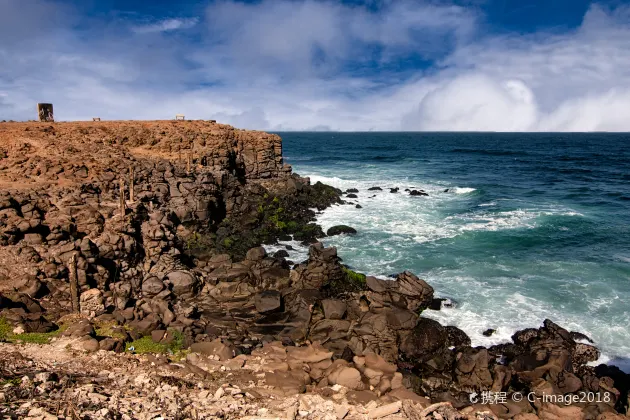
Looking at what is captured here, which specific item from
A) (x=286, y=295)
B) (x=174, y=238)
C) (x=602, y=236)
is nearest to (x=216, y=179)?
(x=174, y=238)

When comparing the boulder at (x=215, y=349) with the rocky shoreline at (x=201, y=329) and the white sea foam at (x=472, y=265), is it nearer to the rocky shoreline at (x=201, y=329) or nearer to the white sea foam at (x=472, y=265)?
the rocky shoreline at (x=201, y=329)

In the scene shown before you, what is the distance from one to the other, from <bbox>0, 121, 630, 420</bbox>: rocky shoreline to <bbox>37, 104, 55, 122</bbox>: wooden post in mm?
4247

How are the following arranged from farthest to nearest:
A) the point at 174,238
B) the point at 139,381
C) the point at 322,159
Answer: the point at 322,159 < the point at 174,238 < the point at 139,381

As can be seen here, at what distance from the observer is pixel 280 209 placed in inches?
1606

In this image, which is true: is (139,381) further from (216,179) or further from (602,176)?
(602,176)

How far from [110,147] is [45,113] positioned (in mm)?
8874

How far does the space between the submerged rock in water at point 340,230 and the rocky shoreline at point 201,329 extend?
7.80 feet

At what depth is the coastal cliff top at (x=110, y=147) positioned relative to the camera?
1229 inches

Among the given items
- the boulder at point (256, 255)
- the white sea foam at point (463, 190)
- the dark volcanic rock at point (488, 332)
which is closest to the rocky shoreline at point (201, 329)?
the boulder at point (256, 255)

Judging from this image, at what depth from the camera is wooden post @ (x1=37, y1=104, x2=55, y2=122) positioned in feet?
130

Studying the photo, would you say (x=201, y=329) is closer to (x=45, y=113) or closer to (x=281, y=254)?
(x=281, y=254)

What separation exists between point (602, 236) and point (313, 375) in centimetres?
3155

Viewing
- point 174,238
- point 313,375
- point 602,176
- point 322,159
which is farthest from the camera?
point 322,159

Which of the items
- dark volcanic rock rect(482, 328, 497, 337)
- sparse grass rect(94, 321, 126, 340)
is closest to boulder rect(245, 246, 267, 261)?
sparse grass rect(94, 321, 126, 340)
